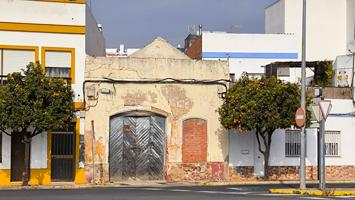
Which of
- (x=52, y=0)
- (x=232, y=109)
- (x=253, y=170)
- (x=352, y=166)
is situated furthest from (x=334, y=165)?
(x=52, y=0)

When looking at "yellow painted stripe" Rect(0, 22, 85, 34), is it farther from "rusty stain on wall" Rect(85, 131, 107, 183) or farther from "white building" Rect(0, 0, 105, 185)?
"rusty stain on wall" Rect(85, 131, 107, 183)

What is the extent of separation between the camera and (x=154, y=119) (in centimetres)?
2966

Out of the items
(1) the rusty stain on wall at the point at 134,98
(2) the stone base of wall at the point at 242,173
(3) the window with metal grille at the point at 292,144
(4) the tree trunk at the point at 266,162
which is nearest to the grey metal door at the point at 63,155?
(1) the rusty stain on wall at the point at 134,98

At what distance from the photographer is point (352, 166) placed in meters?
31.6

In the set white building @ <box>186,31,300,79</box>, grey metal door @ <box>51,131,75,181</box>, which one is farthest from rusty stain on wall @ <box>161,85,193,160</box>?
white building @ <box>186,31,300,79</box>

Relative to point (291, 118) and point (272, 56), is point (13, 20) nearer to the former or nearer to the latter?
point (291, 118)

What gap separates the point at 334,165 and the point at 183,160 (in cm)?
754

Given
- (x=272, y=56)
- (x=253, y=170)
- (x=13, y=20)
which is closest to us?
(x=13, y=20)

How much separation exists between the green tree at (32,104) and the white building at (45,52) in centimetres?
125

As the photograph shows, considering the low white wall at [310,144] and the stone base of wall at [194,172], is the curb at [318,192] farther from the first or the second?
the low white wall at [310,144]

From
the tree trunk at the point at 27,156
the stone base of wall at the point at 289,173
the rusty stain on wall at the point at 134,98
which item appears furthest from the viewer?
the stone base of wall at the point at 289,173

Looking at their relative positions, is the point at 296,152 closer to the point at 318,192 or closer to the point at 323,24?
the point at 318,192

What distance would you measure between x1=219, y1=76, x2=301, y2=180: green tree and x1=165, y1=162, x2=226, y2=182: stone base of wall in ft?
7.52

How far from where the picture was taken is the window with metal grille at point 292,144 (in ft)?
102
